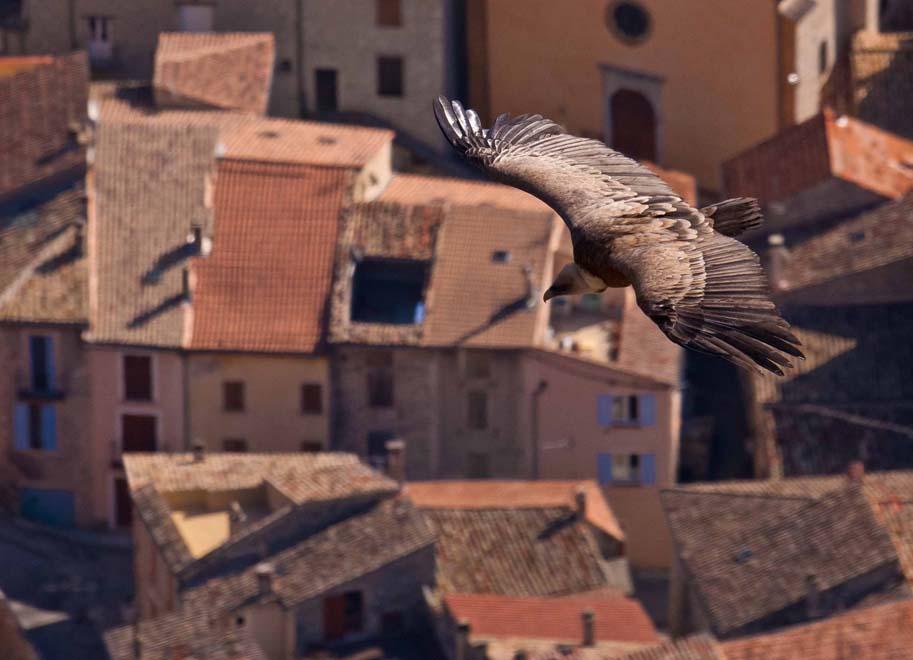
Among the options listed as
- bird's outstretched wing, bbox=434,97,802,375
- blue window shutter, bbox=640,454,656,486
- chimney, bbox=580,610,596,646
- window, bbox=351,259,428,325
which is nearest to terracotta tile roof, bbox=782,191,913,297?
blue window shutter, bbox=640,454,656,486

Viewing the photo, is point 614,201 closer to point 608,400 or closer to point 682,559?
point 682,559

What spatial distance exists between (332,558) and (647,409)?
1133 centimetres

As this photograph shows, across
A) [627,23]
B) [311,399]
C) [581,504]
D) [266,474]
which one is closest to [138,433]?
[311,399]

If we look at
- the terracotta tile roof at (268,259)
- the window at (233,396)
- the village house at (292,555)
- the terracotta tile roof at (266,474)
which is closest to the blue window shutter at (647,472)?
the terracotta tile roof at (266,474)

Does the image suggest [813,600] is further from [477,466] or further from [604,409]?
[477,466]

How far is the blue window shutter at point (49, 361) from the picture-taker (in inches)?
3061

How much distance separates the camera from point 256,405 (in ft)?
253

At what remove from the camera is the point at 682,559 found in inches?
2685

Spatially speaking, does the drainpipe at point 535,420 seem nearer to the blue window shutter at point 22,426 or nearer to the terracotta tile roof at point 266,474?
the terracotta tile roof at point 266,474

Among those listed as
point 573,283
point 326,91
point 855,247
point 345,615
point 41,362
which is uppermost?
point 573,283

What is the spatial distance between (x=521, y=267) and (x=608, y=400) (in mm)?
4047

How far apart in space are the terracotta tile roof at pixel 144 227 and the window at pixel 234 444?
9.49 feet

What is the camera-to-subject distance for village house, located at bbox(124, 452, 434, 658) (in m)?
66.3

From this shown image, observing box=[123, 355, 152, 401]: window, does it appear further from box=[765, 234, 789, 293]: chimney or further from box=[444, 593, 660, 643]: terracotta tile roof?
box=[765, 234, 789, 293]: chimney
